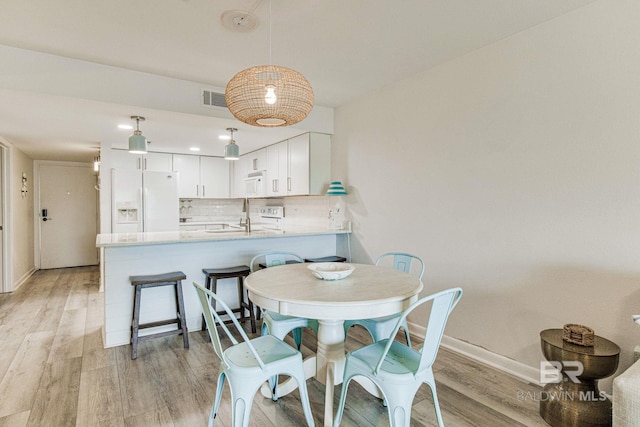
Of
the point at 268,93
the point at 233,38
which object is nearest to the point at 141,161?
the point at 233,38

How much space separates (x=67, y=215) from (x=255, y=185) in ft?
14.2

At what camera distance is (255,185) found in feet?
17.6

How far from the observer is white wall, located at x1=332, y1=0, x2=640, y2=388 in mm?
1938

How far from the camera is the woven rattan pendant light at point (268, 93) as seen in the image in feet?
5.98

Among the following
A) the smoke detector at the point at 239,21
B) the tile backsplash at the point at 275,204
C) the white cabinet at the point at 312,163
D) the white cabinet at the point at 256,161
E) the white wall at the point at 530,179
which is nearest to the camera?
the white wall at the point at 530,179

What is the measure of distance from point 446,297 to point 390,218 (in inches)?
74.0

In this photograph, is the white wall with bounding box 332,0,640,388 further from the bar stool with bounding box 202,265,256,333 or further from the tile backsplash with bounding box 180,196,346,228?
the bar stool with bounding box 202,265,256,333

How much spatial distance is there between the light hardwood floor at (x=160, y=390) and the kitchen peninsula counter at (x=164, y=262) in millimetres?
236

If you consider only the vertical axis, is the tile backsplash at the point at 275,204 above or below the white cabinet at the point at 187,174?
below

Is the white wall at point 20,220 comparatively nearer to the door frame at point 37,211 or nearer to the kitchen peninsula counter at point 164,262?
the door frame at point 37,211

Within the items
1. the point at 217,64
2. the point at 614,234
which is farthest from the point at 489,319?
the point at 217,64

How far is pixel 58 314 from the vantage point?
12.4ft

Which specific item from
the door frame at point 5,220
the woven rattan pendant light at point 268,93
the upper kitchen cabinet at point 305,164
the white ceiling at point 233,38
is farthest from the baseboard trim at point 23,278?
the woven rattan pendant light at point 268,93

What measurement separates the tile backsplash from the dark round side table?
2.57 metres
